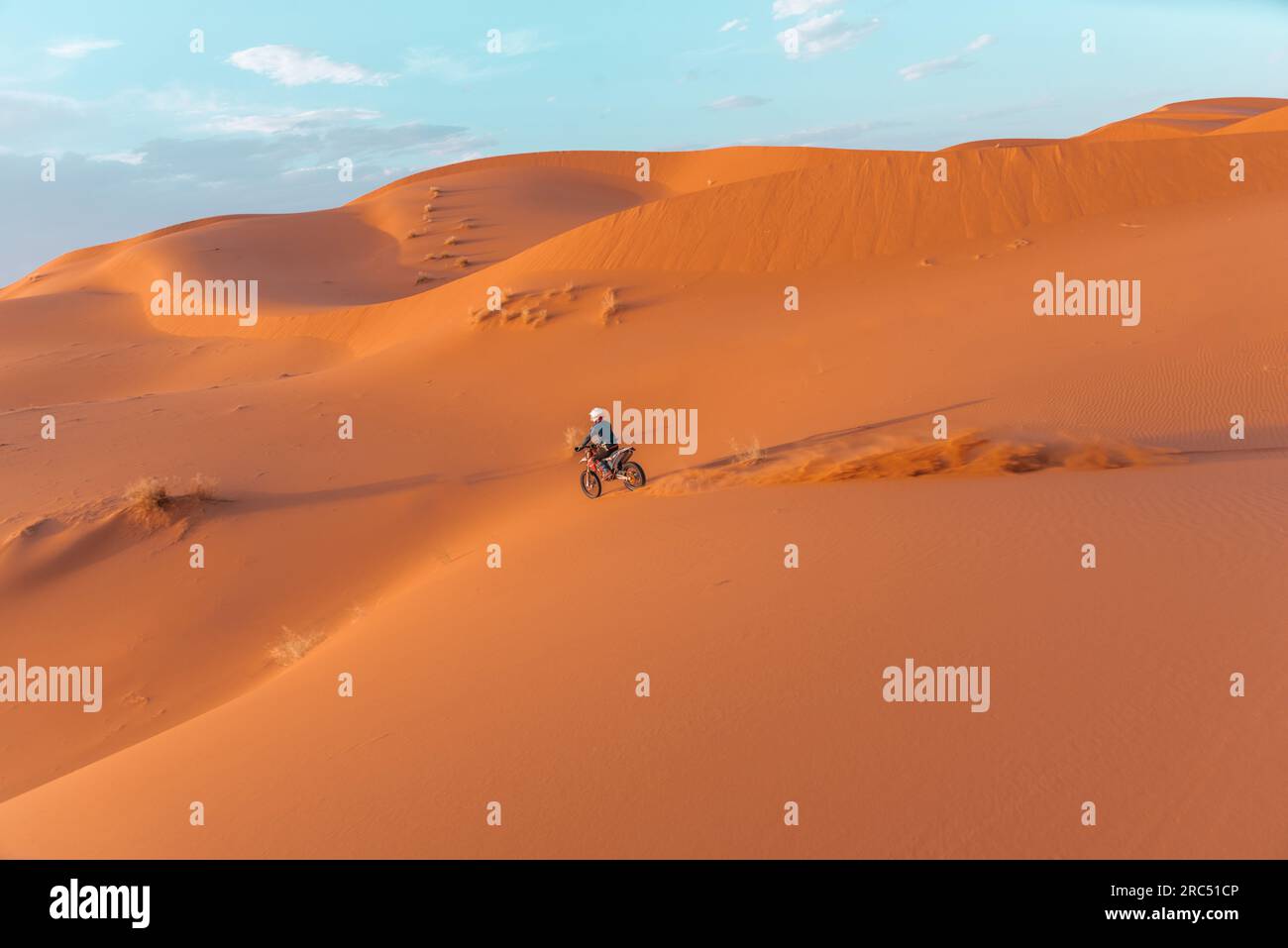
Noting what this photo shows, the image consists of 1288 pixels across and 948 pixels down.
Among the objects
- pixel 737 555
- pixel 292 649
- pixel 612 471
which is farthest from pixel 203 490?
pixel 737 555

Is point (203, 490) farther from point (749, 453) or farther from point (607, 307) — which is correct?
point (607, 307)

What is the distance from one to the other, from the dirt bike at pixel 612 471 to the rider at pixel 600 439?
0.04 m

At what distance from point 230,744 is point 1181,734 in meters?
5.58

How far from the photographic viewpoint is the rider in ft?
35.2

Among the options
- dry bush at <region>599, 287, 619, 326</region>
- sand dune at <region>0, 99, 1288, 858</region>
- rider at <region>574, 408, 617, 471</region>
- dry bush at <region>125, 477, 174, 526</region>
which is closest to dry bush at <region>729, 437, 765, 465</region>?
sand dune at <region>0, 99, 1288, 858</region>

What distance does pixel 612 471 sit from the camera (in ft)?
35.8

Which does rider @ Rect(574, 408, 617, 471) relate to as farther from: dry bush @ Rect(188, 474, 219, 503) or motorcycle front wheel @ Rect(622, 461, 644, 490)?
dry bush @ Rect(188, 474, 219, 503)

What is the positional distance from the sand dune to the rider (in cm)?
69

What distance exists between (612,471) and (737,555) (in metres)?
4.18

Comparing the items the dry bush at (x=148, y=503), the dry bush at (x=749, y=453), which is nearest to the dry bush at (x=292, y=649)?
the dry bush at (x=148, y=503)

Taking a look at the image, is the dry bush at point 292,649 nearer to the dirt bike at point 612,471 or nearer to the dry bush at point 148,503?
the dry bush at point 148,503
